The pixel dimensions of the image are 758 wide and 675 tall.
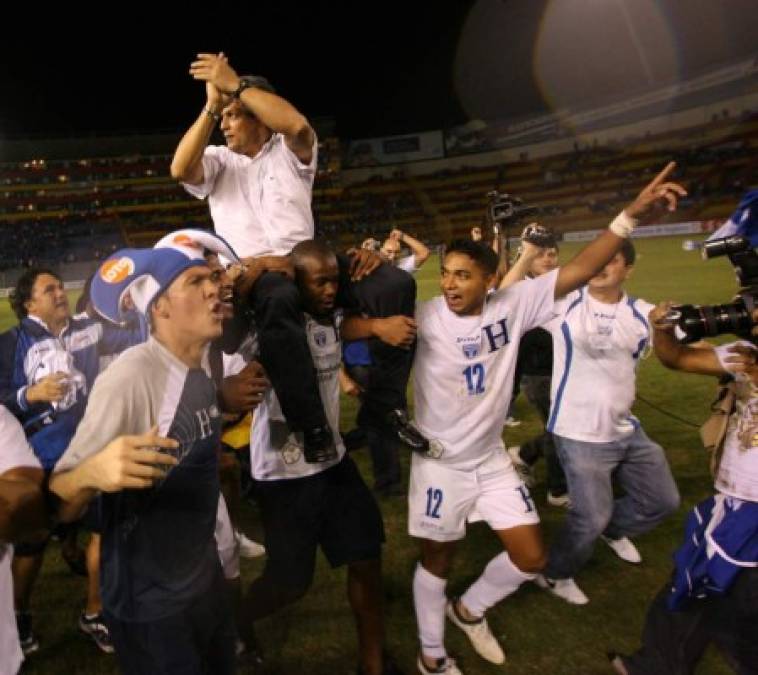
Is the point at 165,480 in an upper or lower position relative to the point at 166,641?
upper

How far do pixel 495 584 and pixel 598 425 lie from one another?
44.7 inches

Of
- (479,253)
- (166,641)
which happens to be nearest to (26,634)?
(166,641)

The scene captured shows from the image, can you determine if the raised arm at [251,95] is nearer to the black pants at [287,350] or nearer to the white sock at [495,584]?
the black pants at [287,350]

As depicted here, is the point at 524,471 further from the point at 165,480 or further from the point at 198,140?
the point at 165,480

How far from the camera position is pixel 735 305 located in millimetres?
2357

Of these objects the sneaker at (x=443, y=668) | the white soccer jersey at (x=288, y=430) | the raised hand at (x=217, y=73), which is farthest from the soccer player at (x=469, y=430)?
the raised hand at (x=217, y=73)

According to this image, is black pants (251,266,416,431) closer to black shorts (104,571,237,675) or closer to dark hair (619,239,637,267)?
black shorts (104,571,237,675)

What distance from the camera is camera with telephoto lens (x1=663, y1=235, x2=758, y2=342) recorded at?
232cm

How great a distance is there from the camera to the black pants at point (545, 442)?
526cm

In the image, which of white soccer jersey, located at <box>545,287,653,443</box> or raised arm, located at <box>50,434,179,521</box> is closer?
raised arm, located at <box>50,434,179,521</box>

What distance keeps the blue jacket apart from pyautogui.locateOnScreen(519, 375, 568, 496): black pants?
3389mm

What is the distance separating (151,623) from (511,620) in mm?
Answer: 2415

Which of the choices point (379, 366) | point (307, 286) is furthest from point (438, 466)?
point (307, 286)

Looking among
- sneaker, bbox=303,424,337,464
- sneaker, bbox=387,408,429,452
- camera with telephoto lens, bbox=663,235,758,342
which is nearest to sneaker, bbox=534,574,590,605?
sneaker, bbox=387,408,429,452
